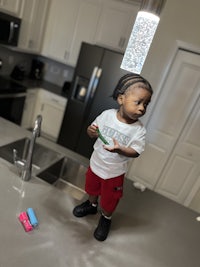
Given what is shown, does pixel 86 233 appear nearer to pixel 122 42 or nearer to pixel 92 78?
pixel 92 78

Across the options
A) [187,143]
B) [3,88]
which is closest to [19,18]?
[3,88]

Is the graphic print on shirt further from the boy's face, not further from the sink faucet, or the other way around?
the sink faucet

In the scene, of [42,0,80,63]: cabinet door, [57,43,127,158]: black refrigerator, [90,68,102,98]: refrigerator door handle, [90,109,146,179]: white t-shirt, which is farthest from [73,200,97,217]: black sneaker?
[42,0,80,63]: cabinet door

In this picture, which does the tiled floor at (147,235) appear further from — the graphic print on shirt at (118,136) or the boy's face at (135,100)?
the boy's face at (135,100)

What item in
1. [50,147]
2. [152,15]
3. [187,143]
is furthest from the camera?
[187,143]

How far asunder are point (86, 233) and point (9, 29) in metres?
2.54

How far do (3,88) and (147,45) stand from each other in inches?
94.9

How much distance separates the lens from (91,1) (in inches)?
114

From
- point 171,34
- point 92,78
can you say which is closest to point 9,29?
point 92,78

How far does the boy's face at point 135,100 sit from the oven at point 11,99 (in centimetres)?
221

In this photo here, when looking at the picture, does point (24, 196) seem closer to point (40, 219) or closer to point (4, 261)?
point (40, 219)

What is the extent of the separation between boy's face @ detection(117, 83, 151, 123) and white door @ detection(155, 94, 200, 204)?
1747 mm

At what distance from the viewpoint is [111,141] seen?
0.77m

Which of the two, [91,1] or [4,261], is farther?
[91,1]
